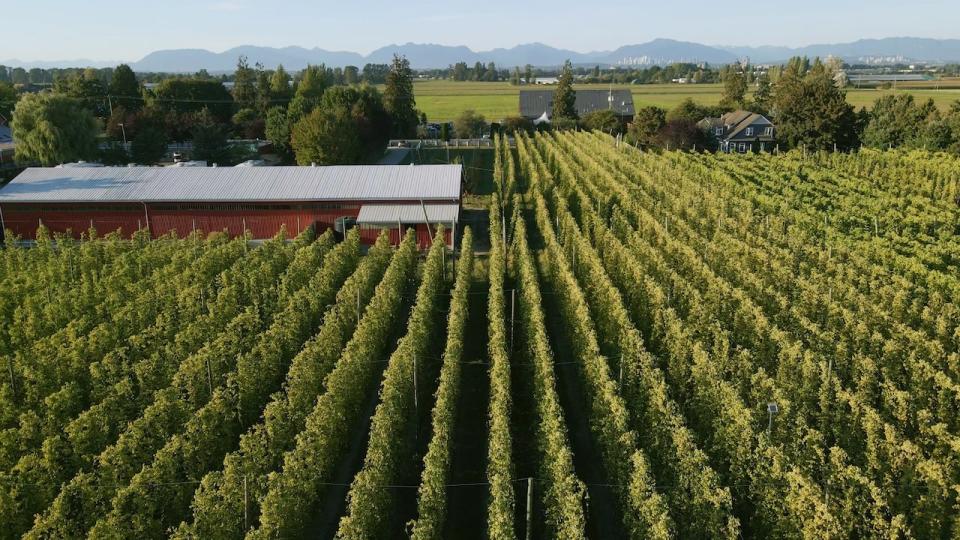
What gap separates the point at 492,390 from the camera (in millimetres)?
17906

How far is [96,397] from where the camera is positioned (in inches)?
696

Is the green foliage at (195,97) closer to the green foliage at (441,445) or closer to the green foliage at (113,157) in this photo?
the green foliage at (113,157)

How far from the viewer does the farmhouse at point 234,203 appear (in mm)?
36000

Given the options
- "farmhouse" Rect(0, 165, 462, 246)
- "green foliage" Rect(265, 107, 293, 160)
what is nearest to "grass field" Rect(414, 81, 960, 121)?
"green foliage" Rect(265, 107, 293, 160)

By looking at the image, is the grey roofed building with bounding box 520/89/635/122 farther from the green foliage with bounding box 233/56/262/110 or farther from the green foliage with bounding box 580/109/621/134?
the green foliage with bounding box 233/56/262/110

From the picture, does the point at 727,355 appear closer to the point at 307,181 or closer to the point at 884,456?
the point at 884,456

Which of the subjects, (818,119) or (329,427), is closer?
(329,427)

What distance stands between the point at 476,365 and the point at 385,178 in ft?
59.3

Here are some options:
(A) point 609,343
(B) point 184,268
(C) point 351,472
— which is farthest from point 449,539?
(B) point 184,268

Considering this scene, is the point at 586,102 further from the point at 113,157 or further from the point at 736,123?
the point at 113,157

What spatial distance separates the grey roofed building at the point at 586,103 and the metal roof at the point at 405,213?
6493cm

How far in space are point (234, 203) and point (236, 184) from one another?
1447 millimetres

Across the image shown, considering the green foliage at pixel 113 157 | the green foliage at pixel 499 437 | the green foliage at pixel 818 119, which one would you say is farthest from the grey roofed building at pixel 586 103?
the green foliage at pixel 499 437

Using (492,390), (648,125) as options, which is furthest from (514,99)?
(492,390)
